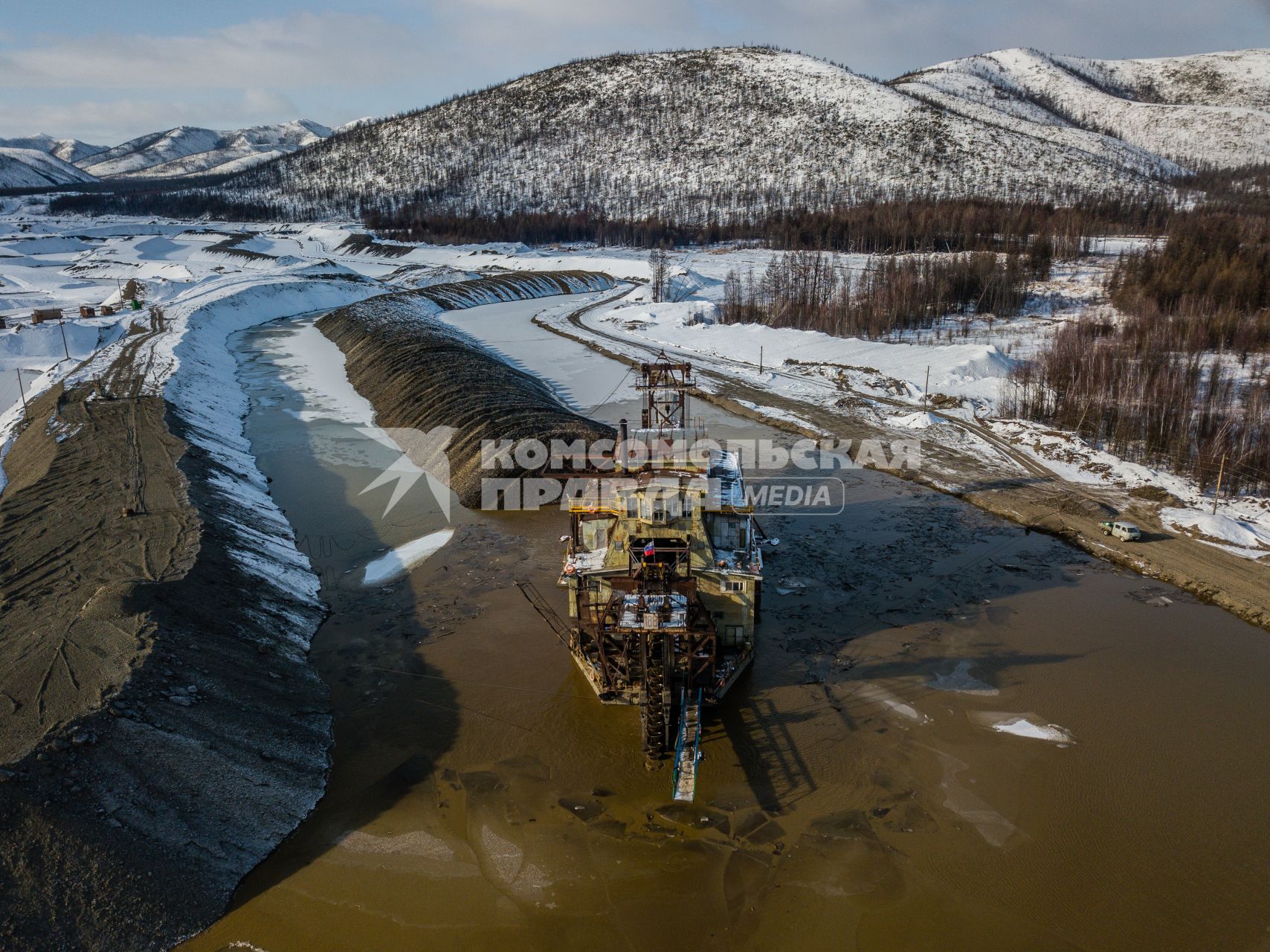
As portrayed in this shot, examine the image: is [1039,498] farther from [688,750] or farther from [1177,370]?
[688,750]

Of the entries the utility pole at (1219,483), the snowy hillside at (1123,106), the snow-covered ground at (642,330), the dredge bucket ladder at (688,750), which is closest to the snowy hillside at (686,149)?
the snowy hillside at (1123,106)

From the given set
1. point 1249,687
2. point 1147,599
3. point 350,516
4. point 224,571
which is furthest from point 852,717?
point 350,516

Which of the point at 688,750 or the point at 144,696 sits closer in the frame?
the point at 144,696

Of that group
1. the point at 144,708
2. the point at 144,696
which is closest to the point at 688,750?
the point at 144,708

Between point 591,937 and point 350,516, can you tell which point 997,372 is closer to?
point 350,516

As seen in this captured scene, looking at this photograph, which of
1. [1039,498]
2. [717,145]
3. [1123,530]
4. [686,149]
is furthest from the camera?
[686,149]

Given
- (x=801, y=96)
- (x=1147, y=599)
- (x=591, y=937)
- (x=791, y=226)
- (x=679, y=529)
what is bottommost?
(x=591, y=937)

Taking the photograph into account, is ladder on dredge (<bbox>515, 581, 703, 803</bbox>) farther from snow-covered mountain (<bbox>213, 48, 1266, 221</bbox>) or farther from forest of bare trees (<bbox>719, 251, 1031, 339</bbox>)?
snow-covered mountain (<bbox>213, 48, 1266, 221</bbox>)
